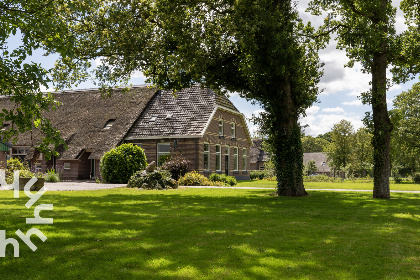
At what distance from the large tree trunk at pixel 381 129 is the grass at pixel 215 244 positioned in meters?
6.23

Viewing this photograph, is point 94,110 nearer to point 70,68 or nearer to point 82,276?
point 70,68

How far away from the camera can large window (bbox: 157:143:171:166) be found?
34541 mm

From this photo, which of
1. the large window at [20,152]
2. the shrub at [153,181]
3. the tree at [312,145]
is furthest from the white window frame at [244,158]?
the tree at [312,145]

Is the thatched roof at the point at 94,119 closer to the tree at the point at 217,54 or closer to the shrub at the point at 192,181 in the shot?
the shrub at the point at 192,181

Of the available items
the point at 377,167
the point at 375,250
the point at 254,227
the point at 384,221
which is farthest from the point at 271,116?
the point at 375,250

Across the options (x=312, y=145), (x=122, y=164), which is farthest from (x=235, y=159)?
(x=312, y=145)

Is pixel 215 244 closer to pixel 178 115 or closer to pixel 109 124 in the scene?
pixel 178 115

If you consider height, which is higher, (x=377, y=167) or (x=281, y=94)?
(x=281, y=94)

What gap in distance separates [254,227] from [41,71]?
241 inches

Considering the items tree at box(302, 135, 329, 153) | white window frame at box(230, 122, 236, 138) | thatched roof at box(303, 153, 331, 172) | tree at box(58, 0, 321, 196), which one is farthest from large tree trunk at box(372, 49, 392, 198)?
tree at box(302, 135, 329, 153)

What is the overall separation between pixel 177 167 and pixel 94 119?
12836 millimetres

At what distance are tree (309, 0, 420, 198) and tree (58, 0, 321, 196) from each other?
236cm

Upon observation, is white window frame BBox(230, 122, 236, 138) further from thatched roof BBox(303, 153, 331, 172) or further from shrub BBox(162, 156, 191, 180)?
thatched roof BBox(303, 153, 331, 172)

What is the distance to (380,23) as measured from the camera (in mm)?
18516
